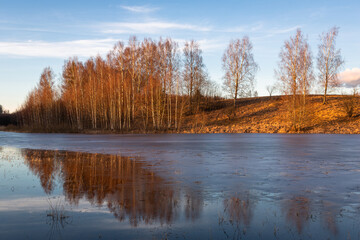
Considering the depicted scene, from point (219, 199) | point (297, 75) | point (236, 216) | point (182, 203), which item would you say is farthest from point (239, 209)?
point (297, 75)

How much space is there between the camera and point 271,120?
46.3m

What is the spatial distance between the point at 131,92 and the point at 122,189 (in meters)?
43.5

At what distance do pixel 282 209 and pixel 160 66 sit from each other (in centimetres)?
4103

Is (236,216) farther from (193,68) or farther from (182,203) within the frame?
(193,68)

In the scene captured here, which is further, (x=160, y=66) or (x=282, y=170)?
(x=160, y=66)

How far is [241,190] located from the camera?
8070 mm

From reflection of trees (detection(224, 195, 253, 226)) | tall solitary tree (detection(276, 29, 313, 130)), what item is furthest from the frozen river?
tall solitary tree (detection(276, 29, 313, 130))

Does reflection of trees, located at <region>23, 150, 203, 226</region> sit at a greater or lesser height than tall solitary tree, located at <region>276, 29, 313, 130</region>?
lesser

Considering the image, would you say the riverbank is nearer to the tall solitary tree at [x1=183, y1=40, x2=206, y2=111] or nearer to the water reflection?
the tall solitary tree at [x1=183, y1=40, x2=206, y2=111]

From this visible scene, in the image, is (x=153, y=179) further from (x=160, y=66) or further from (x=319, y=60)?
(x=319, y=60)

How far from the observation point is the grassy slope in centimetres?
3981

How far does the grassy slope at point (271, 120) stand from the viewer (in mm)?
39812

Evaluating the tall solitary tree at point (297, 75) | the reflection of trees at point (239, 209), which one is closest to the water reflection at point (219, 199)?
the reflection of trees at point (239, 209)

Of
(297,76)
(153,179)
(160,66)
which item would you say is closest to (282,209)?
(153,179)
